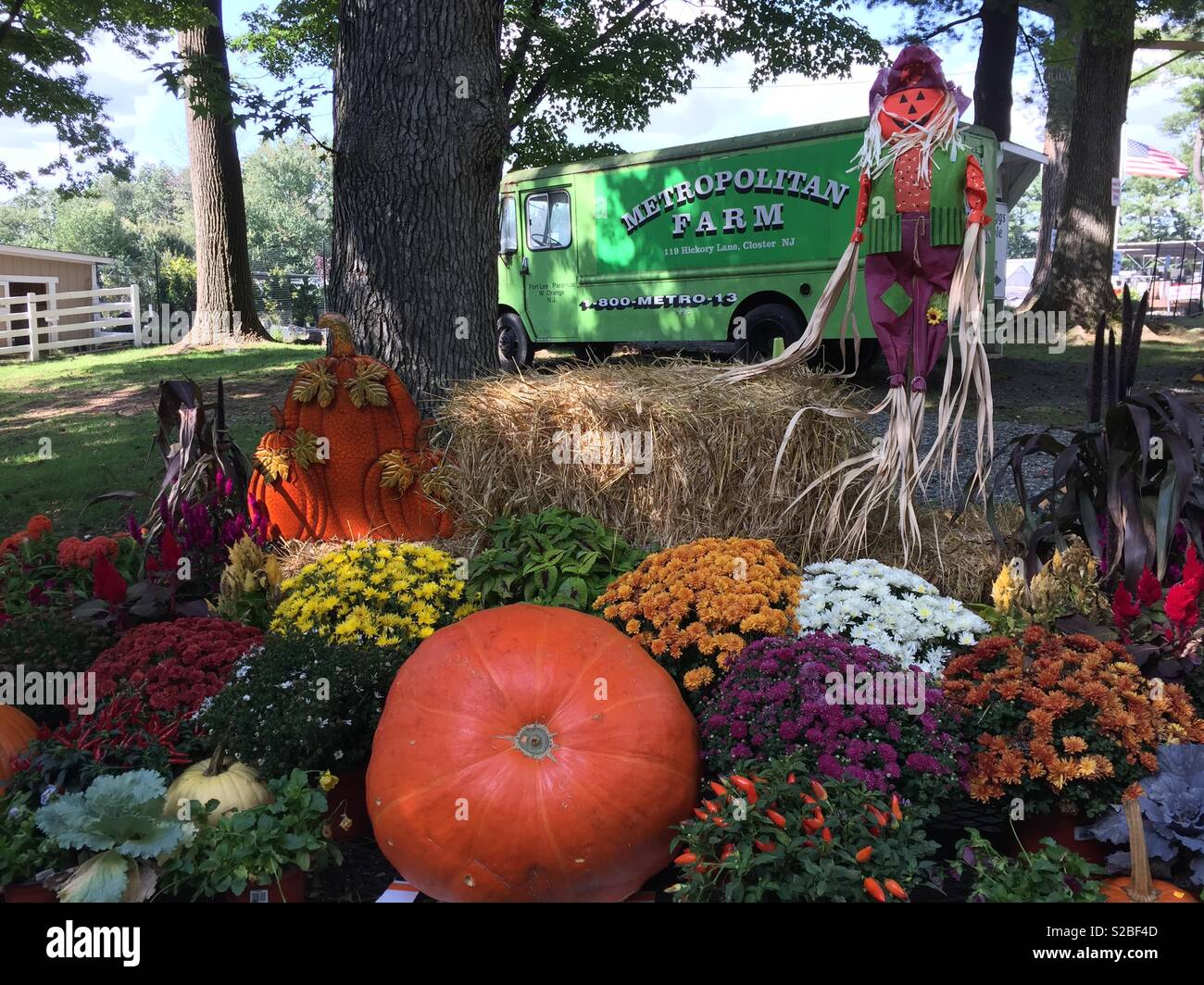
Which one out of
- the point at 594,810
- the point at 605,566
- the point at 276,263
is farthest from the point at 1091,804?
the point at 276,263

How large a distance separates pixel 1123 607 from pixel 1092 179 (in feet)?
39.9

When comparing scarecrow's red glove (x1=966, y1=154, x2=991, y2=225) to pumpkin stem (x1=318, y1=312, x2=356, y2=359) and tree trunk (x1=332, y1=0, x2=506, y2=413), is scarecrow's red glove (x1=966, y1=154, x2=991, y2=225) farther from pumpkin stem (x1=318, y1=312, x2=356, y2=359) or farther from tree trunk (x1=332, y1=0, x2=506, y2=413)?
pumpkin stem (x1=318, y1=312, x2=356, y2=359)

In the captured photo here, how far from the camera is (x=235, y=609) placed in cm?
354

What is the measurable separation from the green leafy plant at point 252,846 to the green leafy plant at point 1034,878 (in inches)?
59.0

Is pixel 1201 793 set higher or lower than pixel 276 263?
lower

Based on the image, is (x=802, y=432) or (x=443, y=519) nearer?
(x=802, y=432)

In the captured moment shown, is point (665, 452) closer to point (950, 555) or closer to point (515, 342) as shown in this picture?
point (950, 555)

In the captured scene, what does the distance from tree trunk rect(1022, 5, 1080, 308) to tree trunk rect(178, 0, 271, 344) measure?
41.9 feet

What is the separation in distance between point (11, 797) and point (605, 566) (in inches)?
80.0

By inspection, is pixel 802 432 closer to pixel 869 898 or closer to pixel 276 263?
pixel 869 898

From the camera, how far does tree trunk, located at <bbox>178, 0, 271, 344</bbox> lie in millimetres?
13609

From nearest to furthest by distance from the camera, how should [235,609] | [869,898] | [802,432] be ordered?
[869,898] → [235,609] → [802,432]

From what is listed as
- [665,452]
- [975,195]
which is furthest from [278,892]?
[975,195]

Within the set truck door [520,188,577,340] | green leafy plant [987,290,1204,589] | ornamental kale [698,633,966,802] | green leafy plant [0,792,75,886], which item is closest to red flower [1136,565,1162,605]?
green leafy plant [987,290,1204,589]
